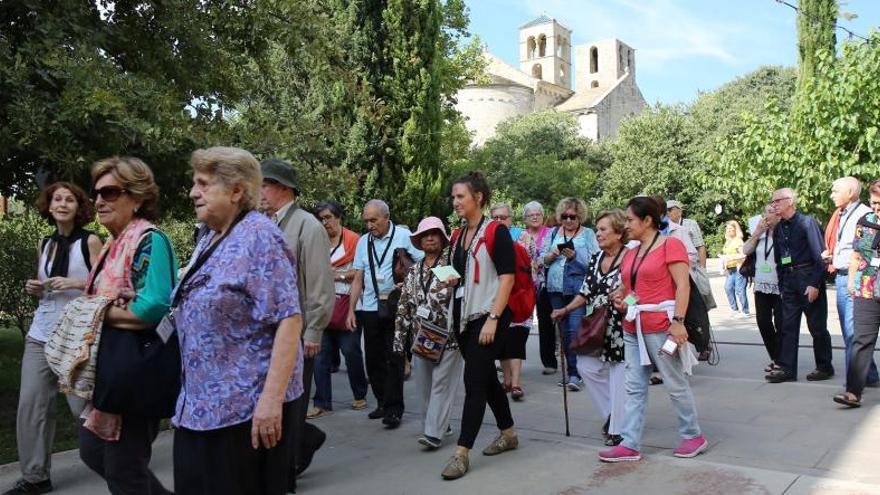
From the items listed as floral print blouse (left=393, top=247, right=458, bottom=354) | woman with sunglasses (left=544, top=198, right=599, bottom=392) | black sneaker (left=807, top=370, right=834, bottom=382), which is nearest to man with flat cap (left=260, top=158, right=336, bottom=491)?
floral print blouse (left=393, top=247, right=458, bottom=354)

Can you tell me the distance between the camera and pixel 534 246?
359 inches

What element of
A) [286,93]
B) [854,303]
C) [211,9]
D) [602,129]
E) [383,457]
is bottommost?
[383,457]

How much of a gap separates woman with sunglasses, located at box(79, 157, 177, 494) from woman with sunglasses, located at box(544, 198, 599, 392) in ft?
16.9

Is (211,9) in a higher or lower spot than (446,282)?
higher

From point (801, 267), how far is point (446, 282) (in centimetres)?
415

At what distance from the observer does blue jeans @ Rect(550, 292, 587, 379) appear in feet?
25.3

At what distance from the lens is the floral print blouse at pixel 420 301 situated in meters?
5.68

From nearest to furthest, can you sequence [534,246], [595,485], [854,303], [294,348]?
[294,348] → [595,485] → [854,303] → [534,246]

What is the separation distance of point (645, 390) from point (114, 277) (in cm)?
349

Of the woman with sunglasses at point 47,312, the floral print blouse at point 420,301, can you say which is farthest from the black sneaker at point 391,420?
the woman with sunglasses at point 47,312

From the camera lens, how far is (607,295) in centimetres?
599

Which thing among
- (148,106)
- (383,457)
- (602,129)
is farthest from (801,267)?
(602,129)

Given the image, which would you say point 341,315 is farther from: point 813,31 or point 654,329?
point 813,31

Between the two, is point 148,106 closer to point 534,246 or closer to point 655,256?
point 655,256
